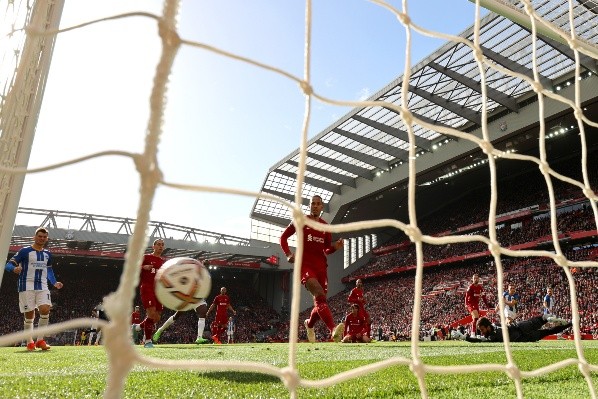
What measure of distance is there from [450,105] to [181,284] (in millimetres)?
19566

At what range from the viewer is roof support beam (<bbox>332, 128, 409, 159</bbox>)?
23.7 m

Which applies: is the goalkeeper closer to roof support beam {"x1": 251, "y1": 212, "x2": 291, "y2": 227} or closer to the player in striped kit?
A: the player in striped kit

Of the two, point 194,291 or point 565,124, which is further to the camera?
point 565,124

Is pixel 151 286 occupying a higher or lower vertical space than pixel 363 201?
lower

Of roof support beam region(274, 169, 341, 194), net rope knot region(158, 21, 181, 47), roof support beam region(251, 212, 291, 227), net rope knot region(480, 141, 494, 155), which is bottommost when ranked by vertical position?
net rope knot region(158, 21, 181, 47)

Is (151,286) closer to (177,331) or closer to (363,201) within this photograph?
(177,331)

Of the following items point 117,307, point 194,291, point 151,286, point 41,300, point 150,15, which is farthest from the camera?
point 151,286

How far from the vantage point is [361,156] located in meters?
26.1

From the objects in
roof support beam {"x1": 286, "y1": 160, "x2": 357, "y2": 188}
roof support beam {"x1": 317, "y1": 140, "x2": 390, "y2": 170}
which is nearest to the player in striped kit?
roof support beam {"x1": 317, "y1": 140, "x2": 390, "y2": 170}

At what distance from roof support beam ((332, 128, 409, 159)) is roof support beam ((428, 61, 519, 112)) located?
18.8 feet

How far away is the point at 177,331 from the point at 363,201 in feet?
42.8

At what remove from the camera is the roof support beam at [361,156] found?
2491 cm

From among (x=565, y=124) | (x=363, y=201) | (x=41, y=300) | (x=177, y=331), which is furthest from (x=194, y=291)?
(x=363, y=201)

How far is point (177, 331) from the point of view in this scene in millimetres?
26438
